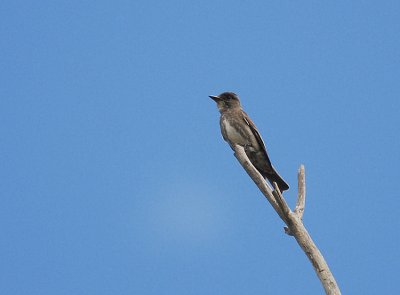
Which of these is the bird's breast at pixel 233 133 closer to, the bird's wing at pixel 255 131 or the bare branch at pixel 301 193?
the bird's wing at pixel 255 131

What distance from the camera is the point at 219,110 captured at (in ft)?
32.4

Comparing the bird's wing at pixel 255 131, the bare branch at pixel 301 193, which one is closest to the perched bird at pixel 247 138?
the bird's wing at pixel 255 131

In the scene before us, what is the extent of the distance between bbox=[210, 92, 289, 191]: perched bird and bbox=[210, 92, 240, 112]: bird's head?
0.14 metres

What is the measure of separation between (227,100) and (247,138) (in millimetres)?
911

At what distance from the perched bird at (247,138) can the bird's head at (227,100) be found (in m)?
0.14

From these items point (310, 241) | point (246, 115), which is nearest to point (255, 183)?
point (310, 241)

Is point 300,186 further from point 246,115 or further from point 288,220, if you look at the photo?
point 246,115

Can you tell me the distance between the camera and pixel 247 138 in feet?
30.5

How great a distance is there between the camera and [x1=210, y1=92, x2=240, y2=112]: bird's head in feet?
32.4

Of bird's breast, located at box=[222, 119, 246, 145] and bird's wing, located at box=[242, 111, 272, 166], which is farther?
bird's breast, located at box=[222, 119, 246, 145]

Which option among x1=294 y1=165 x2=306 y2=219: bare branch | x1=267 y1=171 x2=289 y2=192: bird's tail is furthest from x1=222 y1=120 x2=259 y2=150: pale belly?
x1=294 y1=165 x2=306 y2=219: bare branch

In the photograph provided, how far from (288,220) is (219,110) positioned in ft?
9.83

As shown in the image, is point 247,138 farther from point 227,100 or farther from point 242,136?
point 227,100

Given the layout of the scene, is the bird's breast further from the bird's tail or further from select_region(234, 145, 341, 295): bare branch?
select_region(234, 145, 341, 295): bare branch
